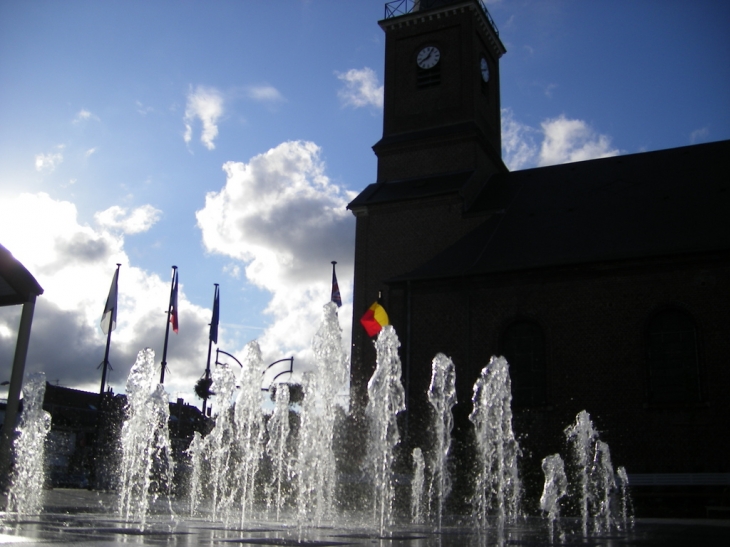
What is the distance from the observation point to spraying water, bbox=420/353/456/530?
18.8 meters

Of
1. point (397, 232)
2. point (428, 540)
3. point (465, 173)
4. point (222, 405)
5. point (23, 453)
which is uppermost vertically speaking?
point (465, 173)

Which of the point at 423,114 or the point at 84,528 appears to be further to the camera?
the point at 423,114

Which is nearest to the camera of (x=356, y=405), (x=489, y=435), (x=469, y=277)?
(x=489, y=435)

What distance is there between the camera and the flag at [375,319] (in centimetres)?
2233

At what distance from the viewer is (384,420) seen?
1309cm

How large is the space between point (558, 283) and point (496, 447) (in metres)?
5.02

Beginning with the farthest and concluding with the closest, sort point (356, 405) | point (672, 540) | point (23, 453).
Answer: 1. point (356, 405)
2. point (23, 453)
3. point (672, 540)

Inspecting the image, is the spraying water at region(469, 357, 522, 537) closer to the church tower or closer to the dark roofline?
the church tower

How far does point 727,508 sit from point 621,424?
359 cm

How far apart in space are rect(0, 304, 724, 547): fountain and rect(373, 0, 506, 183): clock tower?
30.8 ft

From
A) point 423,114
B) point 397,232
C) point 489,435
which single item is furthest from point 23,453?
point 423,114

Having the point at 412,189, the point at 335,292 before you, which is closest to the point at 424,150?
the point at 412,189

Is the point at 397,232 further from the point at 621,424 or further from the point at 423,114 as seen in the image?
the point at 621,424

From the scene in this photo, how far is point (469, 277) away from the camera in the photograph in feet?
69.7
